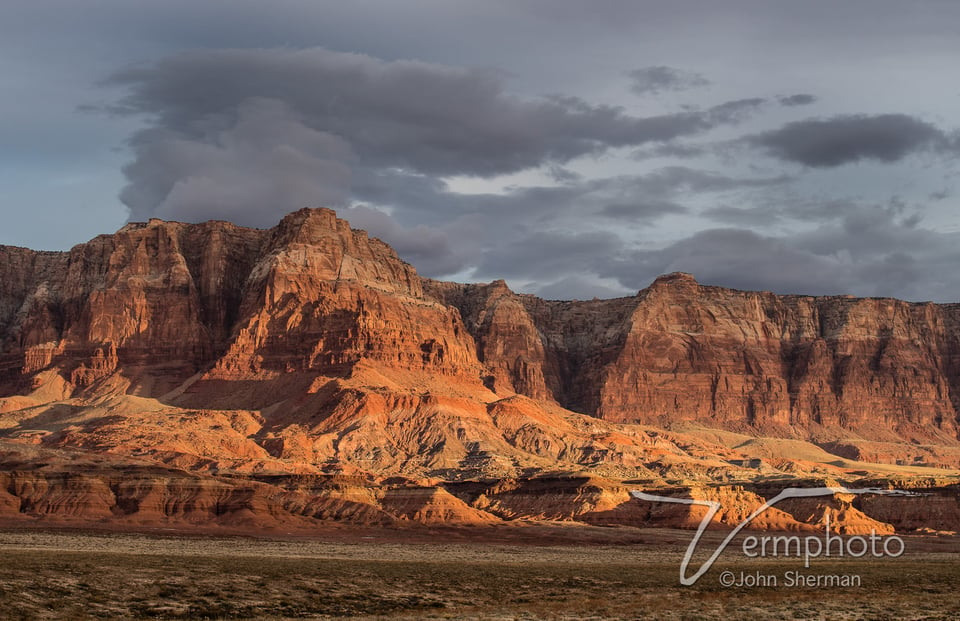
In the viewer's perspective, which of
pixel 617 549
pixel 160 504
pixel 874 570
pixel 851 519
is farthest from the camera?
pixel 851 519

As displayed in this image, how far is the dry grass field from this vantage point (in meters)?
52.7

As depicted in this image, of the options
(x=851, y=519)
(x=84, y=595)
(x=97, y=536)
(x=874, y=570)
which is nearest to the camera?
(x=84, y=595)

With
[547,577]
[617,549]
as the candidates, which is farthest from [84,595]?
[617,549]

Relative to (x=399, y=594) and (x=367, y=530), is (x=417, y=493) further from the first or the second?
(x=399, y=594)

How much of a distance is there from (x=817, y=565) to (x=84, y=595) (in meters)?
55.9

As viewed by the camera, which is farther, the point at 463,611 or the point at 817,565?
the point at 817,565

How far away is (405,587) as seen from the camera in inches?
2506

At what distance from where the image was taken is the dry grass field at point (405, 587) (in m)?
52.7

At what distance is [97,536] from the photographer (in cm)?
10862

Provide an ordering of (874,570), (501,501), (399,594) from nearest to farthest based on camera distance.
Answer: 1. (399,594)
2. (874,570)
3. (501,501)

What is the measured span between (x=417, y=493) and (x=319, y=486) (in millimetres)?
12164

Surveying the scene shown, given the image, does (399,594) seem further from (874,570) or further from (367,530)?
(367,530)

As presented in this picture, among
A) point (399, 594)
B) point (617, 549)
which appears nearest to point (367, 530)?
point (617, 549)

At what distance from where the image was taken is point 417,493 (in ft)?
521
